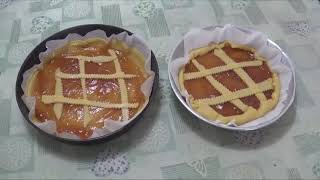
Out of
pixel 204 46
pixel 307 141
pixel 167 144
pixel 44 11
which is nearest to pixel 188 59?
pixel 204 46

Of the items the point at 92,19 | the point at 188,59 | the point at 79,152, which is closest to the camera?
the point at 79,152

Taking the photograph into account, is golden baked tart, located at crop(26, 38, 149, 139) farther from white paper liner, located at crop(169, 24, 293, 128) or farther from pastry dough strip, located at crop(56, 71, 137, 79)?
white paper liner, located at crop(169, 24, 293, 128)

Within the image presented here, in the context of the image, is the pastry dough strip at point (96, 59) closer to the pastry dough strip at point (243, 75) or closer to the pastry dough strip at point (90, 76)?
the pastry dough strip at point (90, 76)

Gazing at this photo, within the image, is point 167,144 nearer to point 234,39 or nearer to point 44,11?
point 234,39

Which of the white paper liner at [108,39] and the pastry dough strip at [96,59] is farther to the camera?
the pastry dough strip at [96,59]

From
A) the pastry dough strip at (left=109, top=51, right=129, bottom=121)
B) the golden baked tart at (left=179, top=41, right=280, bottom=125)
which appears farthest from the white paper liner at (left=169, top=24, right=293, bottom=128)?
the pastry dough strip at (left=109, top=51, right=129, bottom=121)

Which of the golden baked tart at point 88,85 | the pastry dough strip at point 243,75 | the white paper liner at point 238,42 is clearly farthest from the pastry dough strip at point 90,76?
the pastry dough strip at point 243,75

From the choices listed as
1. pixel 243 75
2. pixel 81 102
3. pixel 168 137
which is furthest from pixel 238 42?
pixel 81 102

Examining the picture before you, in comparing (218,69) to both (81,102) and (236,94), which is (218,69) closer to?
(236,94)
